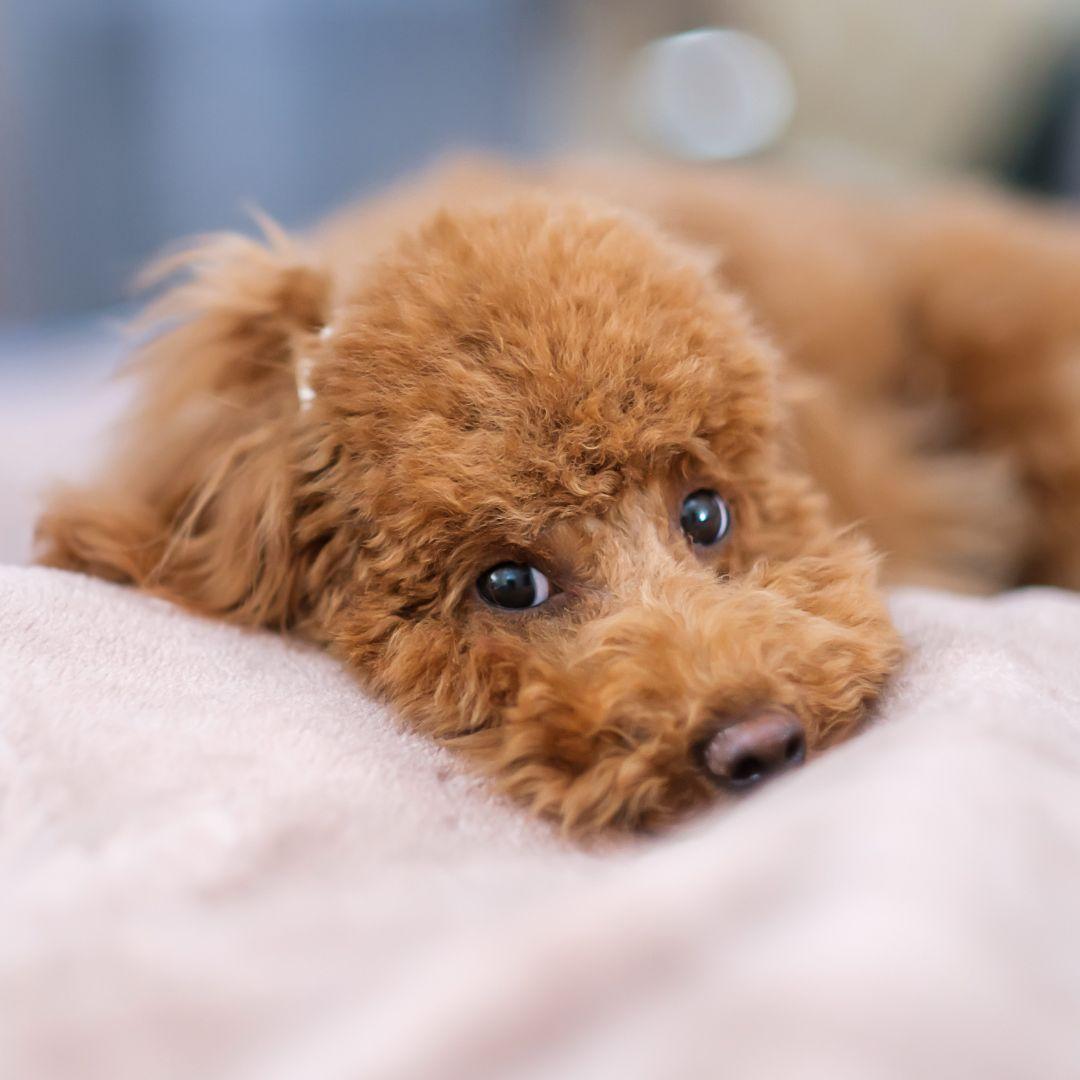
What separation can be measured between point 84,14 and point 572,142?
1784mm

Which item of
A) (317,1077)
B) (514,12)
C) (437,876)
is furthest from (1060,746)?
(514,12)

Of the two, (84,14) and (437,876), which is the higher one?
(84,14)

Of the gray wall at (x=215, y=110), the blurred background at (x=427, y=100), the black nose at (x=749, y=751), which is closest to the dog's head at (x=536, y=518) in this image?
the black nose at (x=749, y=751)

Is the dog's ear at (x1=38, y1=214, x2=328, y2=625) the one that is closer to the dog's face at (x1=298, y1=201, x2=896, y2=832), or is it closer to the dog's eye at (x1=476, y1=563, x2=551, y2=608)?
the dog's face at (x1=298, y1=201, x2=896, y2=832)

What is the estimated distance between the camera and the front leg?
2014mm

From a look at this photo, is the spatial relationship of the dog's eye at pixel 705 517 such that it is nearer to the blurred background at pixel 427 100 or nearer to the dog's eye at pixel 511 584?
the dog's eye at pixel 511 584

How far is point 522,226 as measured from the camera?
1263mm

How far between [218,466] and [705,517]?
1.91 ft

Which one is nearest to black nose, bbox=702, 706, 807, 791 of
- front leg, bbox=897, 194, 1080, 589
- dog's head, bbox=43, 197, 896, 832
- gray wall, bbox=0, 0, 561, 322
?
dog's head, bbox=43, 197, 896, 832

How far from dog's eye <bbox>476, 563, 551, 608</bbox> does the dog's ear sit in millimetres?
252

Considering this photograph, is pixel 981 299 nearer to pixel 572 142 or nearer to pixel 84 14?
pixel 572 142

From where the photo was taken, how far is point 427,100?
13.9 ft

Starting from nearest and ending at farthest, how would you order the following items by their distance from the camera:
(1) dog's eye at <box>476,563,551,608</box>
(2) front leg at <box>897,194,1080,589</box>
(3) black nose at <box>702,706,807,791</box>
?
(3) black nose at <box>702,706,807,791</box> < (1) dog's eye at <box>476,563,551,608</box> < (2) front leg at <box>897,194,1080,589</box>

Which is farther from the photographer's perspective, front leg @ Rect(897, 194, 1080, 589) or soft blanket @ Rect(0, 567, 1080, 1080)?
front leg @ Rect(897, 194, 1080, 589)
